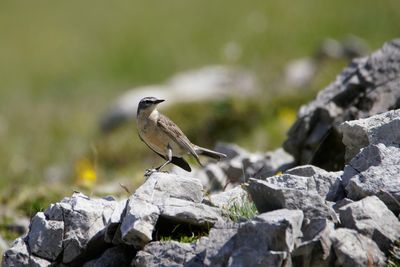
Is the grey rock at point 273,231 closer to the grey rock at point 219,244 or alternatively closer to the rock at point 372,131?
the grey rock at point 219,244

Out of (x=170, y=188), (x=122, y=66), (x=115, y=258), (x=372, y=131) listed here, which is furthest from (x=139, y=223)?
(x=122, y=66)

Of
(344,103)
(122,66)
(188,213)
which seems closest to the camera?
(188,213)

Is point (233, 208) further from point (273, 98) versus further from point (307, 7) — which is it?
point (307, 7)

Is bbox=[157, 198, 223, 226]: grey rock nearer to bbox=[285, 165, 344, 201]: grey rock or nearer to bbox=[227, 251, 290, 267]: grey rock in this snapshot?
bbox=[227, 251, 290, 267]: grey rock

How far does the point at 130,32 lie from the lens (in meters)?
29.6

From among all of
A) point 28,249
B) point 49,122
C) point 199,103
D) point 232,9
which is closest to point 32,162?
point 199,103

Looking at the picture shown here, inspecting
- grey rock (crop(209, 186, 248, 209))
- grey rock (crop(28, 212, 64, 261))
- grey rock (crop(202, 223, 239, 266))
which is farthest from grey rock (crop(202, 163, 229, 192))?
grey rock (crop(202, 223, 239, 266))

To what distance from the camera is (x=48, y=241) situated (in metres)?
6.19

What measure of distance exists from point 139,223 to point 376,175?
190 centimetres

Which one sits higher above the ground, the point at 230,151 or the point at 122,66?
the point at 122,66

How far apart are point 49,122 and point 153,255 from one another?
15827 mm

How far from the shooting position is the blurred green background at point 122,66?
1433 cm

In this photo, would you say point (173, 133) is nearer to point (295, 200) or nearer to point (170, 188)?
point (170, 188)

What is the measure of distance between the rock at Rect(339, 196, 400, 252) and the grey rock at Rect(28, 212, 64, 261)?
2.27 m
